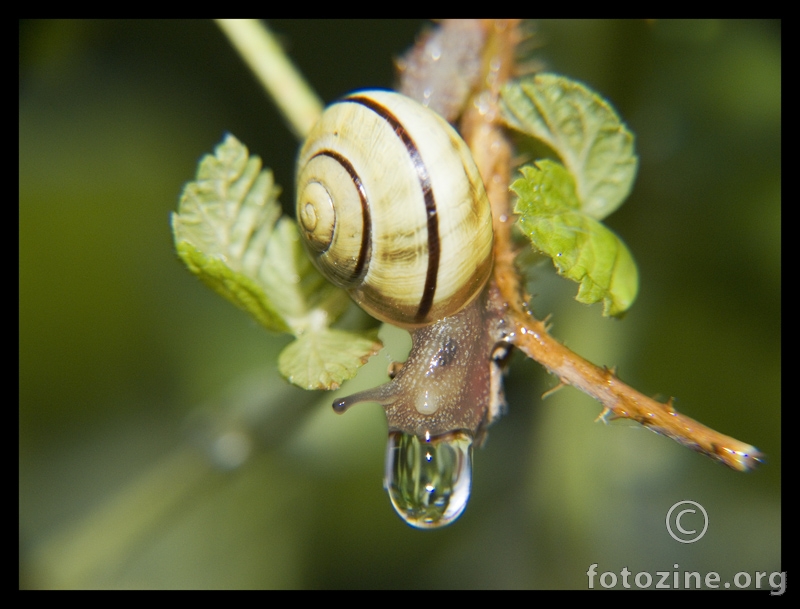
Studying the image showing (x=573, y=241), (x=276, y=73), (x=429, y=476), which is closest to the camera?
(x=573, y=241)

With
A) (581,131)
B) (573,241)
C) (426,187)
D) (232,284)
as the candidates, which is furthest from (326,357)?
(581,131)

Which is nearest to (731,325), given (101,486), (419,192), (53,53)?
(419,192)

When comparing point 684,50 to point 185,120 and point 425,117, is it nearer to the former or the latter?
Answer: point 425,117

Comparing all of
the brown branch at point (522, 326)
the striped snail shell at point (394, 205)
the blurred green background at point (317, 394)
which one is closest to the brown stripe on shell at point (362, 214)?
the striped snail shell at point (394, 205)

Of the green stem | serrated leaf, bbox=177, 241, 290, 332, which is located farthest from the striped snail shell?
the green stem

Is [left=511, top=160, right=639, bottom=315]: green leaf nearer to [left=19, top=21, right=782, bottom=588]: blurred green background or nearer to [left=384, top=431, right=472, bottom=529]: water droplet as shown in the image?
[left=384, top=431, right=472, bottom=529]: water droplet

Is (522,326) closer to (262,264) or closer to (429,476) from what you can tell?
(429,476)
